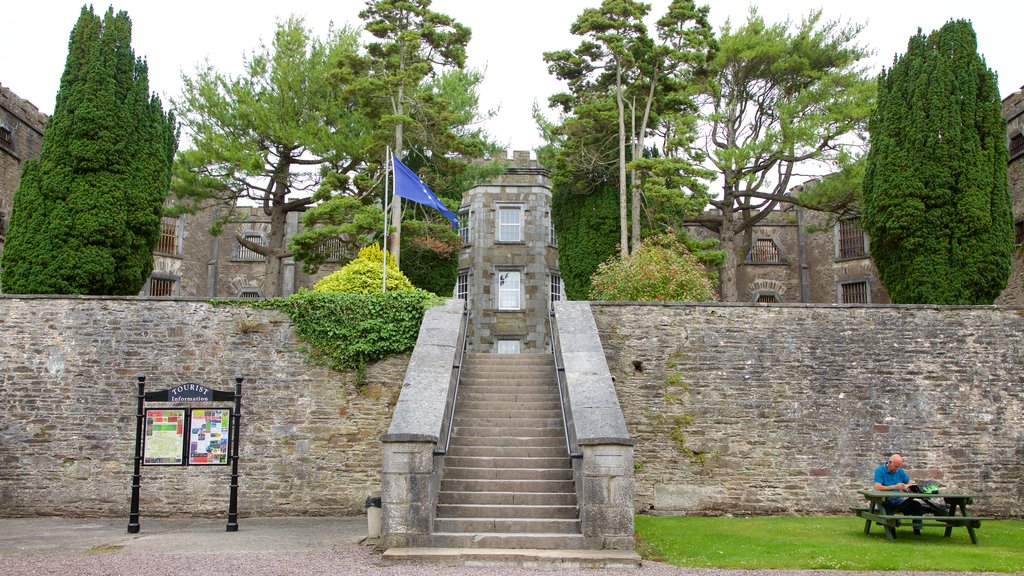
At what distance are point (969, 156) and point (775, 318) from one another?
6652 millimetres

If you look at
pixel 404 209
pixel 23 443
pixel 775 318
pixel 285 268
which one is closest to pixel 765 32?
pixel 404 209

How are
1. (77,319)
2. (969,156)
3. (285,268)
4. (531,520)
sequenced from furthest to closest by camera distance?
(285,268), (969,156), (77,319), (531,520)

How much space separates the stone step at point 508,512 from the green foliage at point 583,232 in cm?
1396

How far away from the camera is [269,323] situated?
1416 cm

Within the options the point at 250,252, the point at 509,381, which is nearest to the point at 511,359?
the point at 509,381

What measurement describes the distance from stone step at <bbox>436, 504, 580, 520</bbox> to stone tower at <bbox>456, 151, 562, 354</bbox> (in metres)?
16.8

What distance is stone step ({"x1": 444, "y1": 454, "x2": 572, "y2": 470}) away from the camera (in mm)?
10930

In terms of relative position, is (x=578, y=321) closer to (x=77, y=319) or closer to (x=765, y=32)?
(x=77, y=319)

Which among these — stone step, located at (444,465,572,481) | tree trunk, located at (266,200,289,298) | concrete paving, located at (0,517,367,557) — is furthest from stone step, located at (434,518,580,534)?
tree trunk, located at (266,200,289,298)

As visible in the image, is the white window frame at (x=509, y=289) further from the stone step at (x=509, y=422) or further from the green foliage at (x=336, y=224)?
the stone step at (x=509, y=422)

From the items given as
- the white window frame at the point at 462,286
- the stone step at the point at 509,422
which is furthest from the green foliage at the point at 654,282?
the white window frame at the point at 462,286

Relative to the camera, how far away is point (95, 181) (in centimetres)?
1662

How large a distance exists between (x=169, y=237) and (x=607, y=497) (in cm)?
2459

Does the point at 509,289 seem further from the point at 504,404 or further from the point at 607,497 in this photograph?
the point at 607,497
